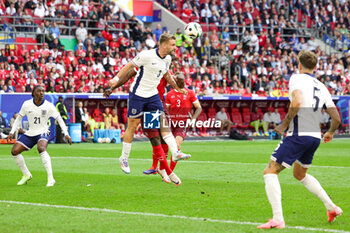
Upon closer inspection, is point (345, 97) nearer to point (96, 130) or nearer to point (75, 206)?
point (96, 130)

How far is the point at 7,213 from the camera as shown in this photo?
8117mm

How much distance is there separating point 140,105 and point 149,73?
1.83 feet

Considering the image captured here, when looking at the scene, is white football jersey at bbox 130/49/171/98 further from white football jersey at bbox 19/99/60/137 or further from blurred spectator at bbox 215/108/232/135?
blurred spectator at bbox 215/108/232/135

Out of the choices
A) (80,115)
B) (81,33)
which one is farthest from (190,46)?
(80,115)

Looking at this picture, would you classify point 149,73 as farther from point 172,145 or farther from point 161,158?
point 161,158

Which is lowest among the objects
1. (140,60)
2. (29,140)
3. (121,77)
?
(29,140)

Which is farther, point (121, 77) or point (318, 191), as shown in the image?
point (121, 77)

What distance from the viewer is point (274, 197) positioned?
268 inches

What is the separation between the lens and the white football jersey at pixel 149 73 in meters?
10.6

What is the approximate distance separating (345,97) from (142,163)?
22743 millimetres

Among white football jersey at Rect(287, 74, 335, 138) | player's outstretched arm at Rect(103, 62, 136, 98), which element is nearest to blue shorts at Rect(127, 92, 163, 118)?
player's outstretched arm at Rect(103, 62, 136, 98)

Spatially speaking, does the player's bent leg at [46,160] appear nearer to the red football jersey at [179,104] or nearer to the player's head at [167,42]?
the red football jersey at [179,104]

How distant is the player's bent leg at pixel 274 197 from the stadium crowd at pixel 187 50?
2172cm

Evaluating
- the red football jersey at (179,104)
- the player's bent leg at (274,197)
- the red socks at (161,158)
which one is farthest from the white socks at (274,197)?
the red football jersey at (179,104)
